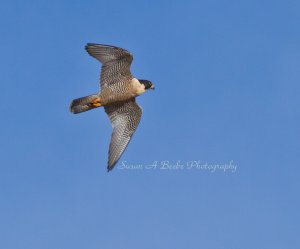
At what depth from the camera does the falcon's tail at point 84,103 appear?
1662cm

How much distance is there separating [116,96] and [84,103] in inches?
30.5

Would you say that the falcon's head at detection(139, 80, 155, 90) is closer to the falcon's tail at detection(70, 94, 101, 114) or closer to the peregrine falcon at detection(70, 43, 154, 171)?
the peregrine falcon at detection(70, 43, 154, 171)

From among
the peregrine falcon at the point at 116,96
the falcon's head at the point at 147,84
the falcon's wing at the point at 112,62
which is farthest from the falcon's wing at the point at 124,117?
the falcon's wing at the point at 112,62

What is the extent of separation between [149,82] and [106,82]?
39.8 inches

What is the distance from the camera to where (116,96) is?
55.9ft

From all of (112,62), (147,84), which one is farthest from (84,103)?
(147,84)

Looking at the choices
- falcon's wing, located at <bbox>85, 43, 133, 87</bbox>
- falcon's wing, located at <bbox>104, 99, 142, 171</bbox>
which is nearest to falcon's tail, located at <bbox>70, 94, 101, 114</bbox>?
falcon's wing, located at <bbox>85, 43, 133, 87</bbox>

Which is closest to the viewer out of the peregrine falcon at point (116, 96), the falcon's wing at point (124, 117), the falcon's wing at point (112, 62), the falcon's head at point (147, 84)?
the falcon's wing at point (112, 62)

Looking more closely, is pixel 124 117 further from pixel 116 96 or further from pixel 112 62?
pixel 112 62

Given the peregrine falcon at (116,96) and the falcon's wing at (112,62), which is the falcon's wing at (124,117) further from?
the falcon's wing at (112,62)

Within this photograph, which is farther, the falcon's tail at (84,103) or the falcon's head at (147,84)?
the falcon's head at (147,84)

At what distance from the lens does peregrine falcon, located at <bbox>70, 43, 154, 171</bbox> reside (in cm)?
1659

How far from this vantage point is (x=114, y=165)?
53.6ft

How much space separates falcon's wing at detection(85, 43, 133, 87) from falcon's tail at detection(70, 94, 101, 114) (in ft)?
1.23
